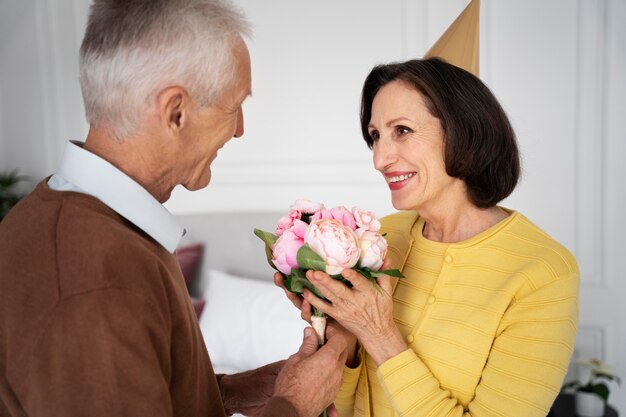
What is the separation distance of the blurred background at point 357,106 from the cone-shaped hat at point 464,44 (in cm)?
108

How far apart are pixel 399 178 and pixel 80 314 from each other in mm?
915

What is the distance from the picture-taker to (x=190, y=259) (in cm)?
321

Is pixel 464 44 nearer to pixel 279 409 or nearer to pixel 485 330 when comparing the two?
pixel 485 330

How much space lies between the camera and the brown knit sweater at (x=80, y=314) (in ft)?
2.72

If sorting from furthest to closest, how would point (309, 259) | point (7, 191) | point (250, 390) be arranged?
point (7, 191) < point (250, 390) < point (309, 259)

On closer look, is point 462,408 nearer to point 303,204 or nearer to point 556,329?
point 556,329

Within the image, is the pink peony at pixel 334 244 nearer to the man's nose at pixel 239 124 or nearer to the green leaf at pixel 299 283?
the green leaf at pixel 299 283

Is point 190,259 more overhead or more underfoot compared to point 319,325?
more underfoot

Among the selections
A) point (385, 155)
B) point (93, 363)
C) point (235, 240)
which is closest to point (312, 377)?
point (93, 363)

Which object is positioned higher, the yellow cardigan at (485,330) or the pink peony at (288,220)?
the pink peony at (288,220)

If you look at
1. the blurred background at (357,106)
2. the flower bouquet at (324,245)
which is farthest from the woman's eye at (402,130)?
the blurred background at (357,106)

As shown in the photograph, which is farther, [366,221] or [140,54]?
[366,221]

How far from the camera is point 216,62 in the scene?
105 centimetres

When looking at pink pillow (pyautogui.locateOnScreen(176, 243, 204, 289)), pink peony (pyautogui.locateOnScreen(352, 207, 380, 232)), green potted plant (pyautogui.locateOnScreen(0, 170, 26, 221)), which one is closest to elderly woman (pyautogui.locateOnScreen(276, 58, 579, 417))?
pink peony (pyautogui.locateOnScreen(352, 207, 380, 232))
